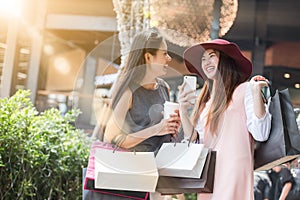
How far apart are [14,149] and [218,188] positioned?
134 cm

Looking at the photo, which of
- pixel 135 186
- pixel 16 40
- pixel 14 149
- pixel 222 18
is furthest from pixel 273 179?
pixel 16 40

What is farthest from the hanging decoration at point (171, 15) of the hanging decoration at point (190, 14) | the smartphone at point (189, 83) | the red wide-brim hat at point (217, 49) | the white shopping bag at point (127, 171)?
the white shopping bag at point (127, 171)

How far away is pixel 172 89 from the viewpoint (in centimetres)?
168

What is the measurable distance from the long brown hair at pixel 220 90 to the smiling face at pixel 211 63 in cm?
1

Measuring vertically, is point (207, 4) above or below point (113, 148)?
above

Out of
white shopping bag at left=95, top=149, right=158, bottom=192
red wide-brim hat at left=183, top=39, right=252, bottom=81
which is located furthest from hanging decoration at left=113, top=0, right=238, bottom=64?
white shopping bag at left=95, top=149, right=158, bottom=192

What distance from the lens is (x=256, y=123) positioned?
57.9 inches

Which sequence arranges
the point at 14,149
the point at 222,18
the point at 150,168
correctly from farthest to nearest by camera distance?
1. the point at 222,18
2. the point at 14,149
3. the point at 150,168

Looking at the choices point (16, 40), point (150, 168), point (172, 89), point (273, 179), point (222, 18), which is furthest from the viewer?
point (16, 40)

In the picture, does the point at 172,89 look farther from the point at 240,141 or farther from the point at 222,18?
the point at 222,18

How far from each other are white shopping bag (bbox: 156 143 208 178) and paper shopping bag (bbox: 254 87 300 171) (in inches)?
8.2

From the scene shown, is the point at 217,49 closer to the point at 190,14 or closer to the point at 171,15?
the point at 171,15

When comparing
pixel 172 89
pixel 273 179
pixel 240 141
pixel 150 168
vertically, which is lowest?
pixel 273 179

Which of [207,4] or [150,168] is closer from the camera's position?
[150,168]
